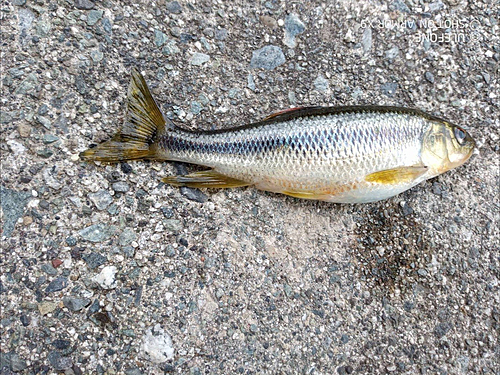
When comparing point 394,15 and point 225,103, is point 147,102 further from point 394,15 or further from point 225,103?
point 394,15

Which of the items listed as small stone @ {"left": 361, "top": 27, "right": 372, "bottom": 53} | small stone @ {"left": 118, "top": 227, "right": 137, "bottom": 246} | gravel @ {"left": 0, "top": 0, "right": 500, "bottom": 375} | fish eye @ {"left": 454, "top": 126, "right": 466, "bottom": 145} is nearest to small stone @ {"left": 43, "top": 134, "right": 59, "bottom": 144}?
gravel @ {"left": 0, "top": 0, "right": 500, "bottom": 375}

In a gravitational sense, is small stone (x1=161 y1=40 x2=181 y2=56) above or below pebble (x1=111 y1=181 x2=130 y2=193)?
above

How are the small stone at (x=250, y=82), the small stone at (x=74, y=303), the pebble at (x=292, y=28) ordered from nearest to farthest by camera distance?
the small stone at (x=74, y=303)
the small stone at (x=250, y=82)
the pebble at (x=292, y=28)

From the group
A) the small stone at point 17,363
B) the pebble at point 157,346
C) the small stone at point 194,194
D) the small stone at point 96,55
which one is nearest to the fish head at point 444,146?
the small stone at point 194,194

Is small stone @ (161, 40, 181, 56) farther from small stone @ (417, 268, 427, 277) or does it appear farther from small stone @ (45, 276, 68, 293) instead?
small stone @ (417, 268, 427, 277)

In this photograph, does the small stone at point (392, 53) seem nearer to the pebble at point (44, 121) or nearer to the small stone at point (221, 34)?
the small stone at point (221, 34)

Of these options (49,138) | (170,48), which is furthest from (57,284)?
(170,48)

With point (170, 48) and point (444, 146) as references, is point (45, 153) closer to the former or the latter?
point (170, 48)

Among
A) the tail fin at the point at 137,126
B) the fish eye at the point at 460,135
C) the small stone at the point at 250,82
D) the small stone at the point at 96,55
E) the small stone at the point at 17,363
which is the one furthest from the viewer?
the small stone at the point at 250,82
